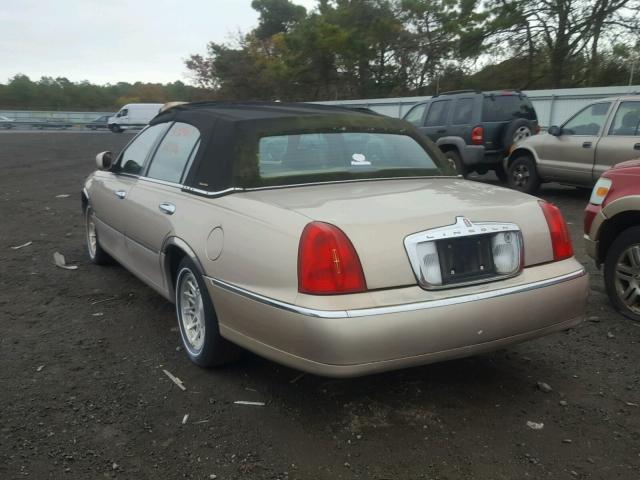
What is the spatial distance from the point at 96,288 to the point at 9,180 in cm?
1000

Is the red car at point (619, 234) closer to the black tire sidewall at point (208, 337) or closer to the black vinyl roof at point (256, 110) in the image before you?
the black vinyl roof at point (256, 110)

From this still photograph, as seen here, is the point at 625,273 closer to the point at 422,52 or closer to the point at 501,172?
the point at 501,172

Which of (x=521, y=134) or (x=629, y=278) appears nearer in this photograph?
(x=629, y=278)

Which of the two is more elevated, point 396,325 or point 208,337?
point 396,325

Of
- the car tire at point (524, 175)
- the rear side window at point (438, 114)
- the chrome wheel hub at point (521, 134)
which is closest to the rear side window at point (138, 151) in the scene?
the car tire at point (524, 175)

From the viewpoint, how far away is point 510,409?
3.16m

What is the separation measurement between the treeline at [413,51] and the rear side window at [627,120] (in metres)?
19.2

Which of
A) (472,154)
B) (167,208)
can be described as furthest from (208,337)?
(472,154)

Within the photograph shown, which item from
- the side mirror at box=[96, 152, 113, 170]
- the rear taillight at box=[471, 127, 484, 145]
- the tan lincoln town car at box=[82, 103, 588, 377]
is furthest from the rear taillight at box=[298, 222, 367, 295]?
the rear taillight at box=[471, 127, 484, 145]

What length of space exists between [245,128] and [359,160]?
2.42ft

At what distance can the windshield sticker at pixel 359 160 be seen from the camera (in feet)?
12.5

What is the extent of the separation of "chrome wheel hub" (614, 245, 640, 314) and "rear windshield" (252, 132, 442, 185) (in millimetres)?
1582

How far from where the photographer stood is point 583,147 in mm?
9320

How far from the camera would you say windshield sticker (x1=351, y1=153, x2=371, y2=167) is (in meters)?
3.81
